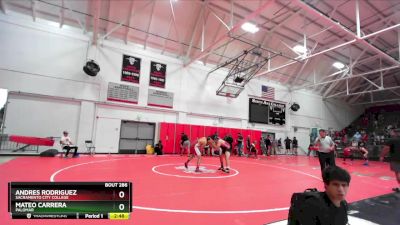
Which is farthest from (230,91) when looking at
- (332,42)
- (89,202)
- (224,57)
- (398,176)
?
(89,202)

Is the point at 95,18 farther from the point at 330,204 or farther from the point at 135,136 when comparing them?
the point at 330,204

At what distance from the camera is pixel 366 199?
4484mm

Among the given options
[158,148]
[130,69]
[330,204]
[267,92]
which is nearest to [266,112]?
[267,92]

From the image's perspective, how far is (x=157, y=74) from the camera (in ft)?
50.1

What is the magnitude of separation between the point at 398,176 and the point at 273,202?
3.46m

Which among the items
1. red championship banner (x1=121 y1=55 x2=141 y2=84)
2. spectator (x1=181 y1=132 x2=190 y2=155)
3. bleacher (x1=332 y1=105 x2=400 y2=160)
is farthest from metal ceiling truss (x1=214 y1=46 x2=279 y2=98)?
bleacher (x1=332 y1=105 x2=400 y2=160)

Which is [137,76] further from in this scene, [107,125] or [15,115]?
[15,115]

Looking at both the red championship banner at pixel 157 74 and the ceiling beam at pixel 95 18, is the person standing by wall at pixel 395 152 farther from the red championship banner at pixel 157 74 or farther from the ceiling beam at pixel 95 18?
the red championship banner at pixel 157 74

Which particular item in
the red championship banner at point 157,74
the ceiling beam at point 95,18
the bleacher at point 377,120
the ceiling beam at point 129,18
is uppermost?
the ceiling beam at point 129,18

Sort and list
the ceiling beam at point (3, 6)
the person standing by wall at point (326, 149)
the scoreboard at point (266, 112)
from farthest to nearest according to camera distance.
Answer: the scoreboard at point (266, 112)
the ceiling beam at point (3, 6)
the person standing by wall at point (326, 149)
